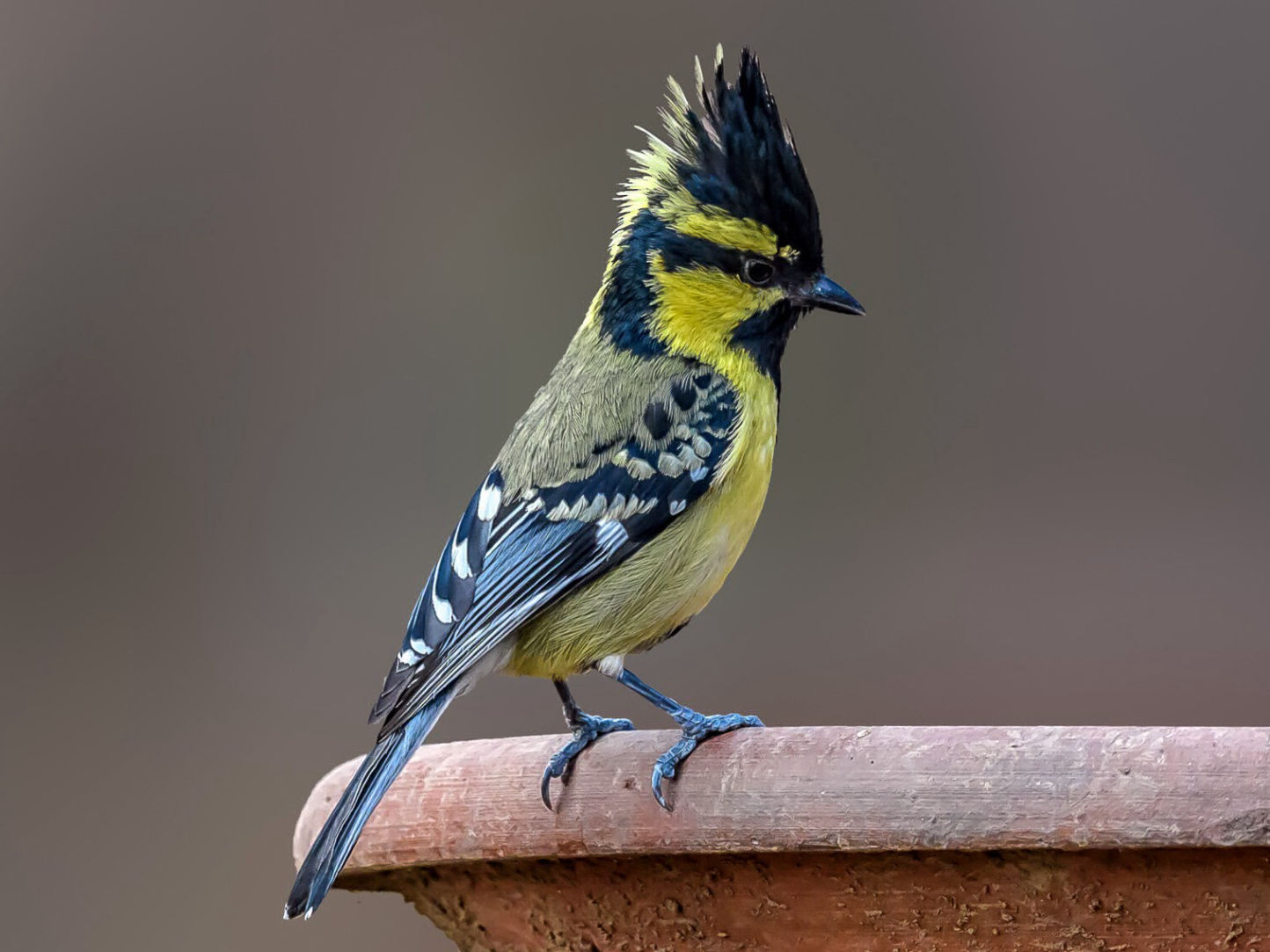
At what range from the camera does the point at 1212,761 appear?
1058mm

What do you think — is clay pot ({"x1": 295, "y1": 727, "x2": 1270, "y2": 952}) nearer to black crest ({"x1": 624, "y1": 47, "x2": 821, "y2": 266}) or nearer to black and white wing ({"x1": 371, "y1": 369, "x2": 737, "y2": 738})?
black and white wing ({"x1": 371, "y1": 369, "x2": 737, "y2": 738})

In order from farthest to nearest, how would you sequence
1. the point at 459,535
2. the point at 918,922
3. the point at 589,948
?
1. the point at 459,535
2. the point at 589,948
3. the point at 918,922

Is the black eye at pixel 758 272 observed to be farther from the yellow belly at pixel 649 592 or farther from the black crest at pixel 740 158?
the yellow belly at pixel 649 592

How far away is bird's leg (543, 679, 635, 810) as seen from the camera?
1.45 metres

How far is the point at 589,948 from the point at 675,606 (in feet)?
1.88

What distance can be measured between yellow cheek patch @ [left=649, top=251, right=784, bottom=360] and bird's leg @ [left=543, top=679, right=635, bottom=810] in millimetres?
536

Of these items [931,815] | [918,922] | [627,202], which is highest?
[627,202]

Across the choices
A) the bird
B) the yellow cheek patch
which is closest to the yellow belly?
the bird

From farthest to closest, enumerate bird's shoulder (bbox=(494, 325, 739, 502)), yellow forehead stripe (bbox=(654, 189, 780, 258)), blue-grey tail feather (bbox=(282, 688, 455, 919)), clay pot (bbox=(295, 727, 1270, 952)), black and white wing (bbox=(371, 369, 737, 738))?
yellow forehead stripe (bbox=(654, 189, 780, 258)), bird's shoulder (bbox=(494, 325, 739, 502)), black and white wing (bbox=(371, 369, 737, 738)), blue-grey tail feather (bbox=(282, 688, 455, 919)), clay pot (bbox=(295, 727, 1270, 952))

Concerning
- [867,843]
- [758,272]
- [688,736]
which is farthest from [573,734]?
[758,272]

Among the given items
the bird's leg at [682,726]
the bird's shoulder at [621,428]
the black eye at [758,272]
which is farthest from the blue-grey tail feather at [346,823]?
the black eye at [758,272]

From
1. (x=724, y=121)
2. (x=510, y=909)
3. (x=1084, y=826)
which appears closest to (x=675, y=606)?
(x=510, y=909)

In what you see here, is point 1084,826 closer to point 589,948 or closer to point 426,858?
point 589,948

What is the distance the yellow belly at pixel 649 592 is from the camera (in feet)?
6.10
